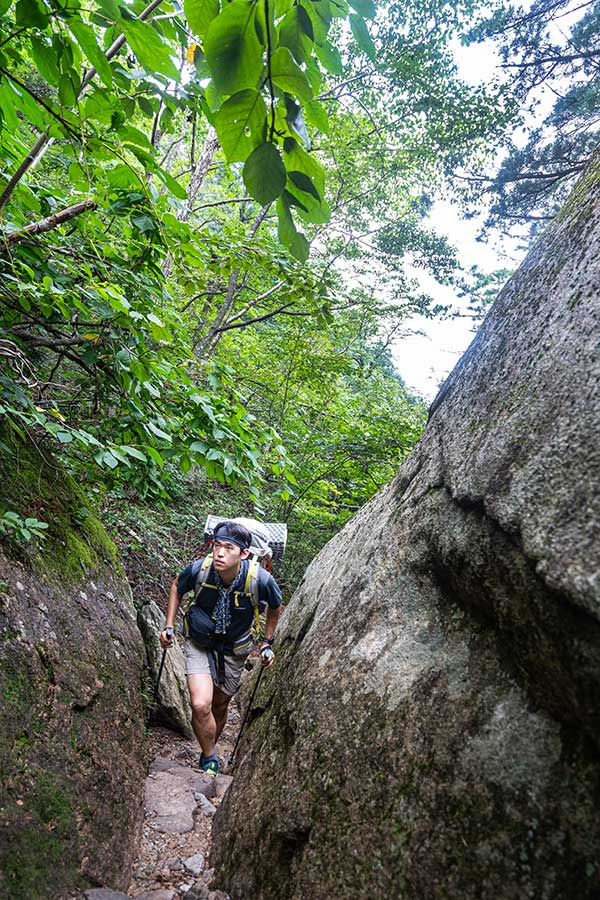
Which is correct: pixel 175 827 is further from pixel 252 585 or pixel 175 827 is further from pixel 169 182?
pixel 169 182

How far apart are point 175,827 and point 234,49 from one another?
4.73 metres

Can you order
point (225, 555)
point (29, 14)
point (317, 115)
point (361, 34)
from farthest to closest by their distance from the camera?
point (225, 555), point (29, 14), point (317, 115), point (361, 34)

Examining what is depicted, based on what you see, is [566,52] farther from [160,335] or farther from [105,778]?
A: [105,778]

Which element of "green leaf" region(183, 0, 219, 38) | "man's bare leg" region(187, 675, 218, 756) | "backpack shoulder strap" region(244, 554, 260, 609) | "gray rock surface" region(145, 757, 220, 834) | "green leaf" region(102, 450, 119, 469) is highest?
"green leaf" region(183, 0, 219, 38)

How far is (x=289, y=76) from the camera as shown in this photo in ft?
3.67

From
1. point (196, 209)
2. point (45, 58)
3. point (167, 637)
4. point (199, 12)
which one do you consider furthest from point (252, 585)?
point (196, 209)

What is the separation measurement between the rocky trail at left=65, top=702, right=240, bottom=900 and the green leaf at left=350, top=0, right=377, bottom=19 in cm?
391

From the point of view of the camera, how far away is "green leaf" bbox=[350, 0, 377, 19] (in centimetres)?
110

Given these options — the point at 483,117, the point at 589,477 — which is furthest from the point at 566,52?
the point at 589,477

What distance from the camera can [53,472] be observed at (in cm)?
472

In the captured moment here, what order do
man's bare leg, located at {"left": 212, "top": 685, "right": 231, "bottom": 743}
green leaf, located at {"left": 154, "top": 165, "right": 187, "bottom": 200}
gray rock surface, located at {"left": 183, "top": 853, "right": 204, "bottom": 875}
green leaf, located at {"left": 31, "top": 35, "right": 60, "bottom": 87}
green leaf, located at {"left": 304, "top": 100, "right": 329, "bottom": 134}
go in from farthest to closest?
man's bare leg, located at {"left": 212, "top": 685, "right": 231, "bottom": 743}, gray rock surface, located at {"left": 183, "top": 853, "right": 204, "bottom": 875}, green leaf, located at {"left": 154, "top": 165, "right": 187, "bottom": 200}, green leaf, located at {"left": 31, "top": 35, "right": 60, "bottom": 87}, green leaf, located at {"left": 304, "top": 100, "right": 329, "bottom": 134}

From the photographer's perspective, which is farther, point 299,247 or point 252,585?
point 252,585

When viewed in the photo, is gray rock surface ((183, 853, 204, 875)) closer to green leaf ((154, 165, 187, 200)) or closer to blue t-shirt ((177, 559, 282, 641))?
blue t-shirt ((177, 559, 282, 641))

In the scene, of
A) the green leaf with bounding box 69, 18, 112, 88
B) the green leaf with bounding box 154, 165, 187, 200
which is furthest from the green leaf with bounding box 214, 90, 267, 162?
the green leaf with bounding box 154, 165, 187, 200
